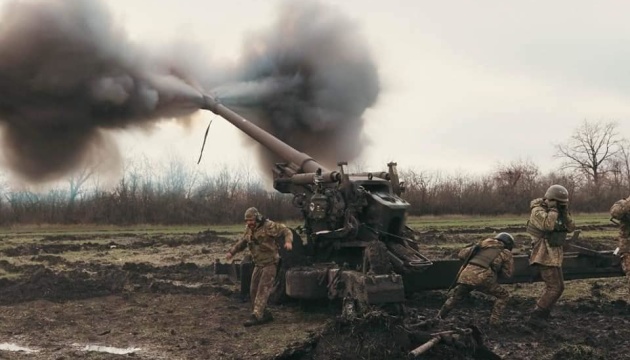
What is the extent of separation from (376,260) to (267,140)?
467cm

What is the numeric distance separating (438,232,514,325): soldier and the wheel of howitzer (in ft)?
2.90

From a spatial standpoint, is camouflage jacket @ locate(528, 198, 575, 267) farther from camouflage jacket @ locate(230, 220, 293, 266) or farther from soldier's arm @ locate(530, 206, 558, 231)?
camouflage jacket @ locate(230, 220, 293, 266)

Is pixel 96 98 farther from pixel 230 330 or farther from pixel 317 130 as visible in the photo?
pixel 230 330

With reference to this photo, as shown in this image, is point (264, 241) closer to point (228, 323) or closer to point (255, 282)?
point (255, 282)

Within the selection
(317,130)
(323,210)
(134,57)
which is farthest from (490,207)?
(323,210)

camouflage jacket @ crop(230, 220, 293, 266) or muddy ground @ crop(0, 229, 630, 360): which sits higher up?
camouflage jacket @ crop(230, 220, 293, 266)

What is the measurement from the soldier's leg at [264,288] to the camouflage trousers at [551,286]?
334 cm

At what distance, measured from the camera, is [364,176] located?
376 inches

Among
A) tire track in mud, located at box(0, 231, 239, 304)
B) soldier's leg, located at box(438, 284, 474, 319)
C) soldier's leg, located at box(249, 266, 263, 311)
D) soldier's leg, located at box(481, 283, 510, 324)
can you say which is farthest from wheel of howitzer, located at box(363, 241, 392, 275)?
tire track in mud, located at box(0, 231, 239, 304)

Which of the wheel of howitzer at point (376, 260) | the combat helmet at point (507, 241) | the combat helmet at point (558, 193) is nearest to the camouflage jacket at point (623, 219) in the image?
the combat helmet at point (558, 193)

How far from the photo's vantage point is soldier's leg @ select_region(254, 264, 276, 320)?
8523 mm

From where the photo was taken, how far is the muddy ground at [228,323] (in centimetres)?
616

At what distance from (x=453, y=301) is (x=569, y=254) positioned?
220 centimetres

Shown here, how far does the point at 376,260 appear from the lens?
7.65m
